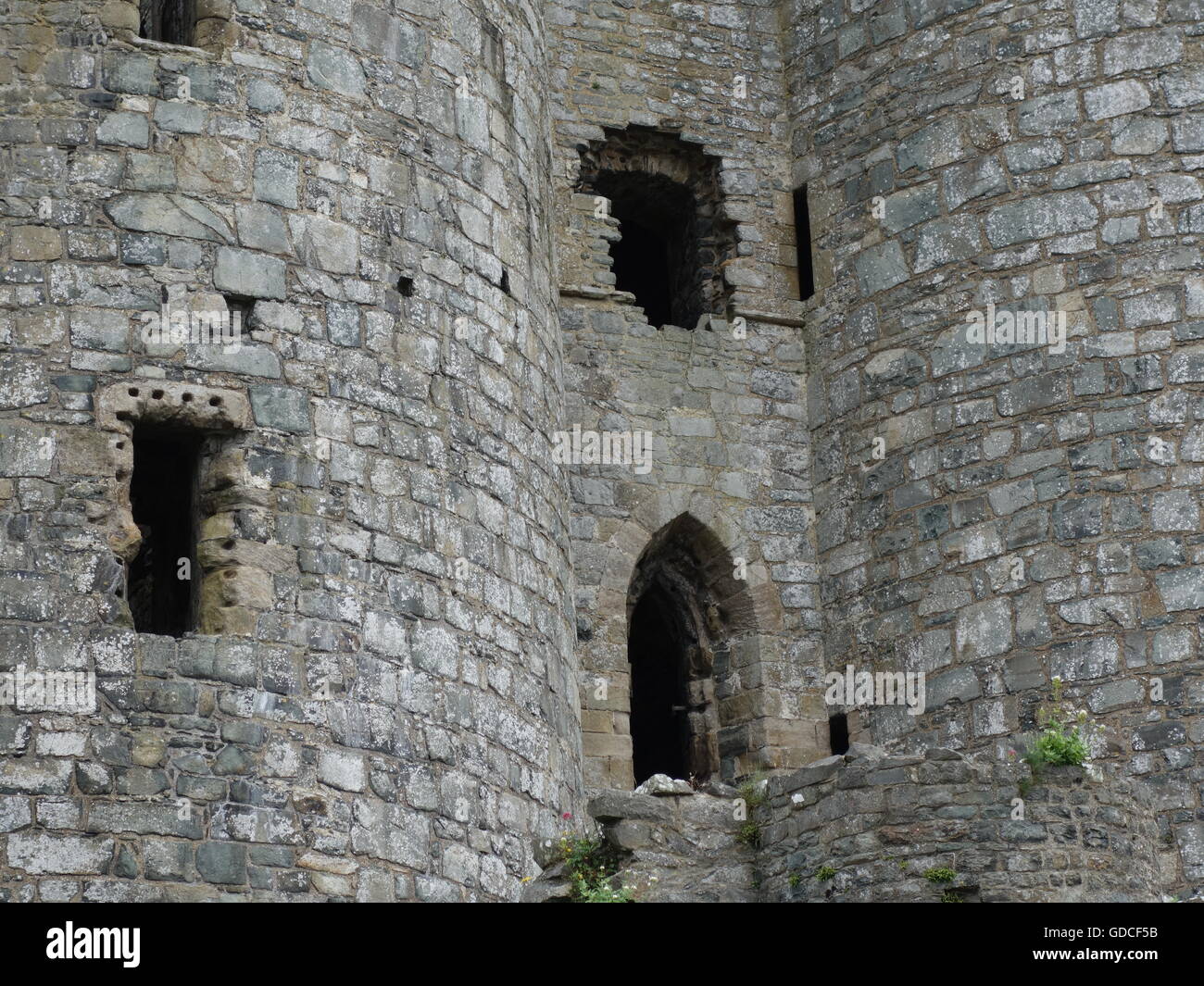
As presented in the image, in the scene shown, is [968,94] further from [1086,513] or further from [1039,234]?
[1086,513]

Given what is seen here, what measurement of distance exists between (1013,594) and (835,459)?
5.99 feet

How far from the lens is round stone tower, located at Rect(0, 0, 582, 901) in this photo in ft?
37.6

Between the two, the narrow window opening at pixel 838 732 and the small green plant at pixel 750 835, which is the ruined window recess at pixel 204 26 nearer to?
the small green plant at pixel 750 835

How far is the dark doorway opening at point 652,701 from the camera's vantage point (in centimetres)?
1725

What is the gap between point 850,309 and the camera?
16500 mm

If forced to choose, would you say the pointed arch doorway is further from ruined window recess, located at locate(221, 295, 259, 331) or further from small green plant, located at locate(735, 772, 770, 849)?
ruined window recess, located at locate(221, 295, 259, 331)

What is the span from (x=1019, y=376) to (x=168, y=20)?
5270 millimetres

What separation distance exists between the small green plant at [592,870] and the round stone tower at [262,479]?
638mm

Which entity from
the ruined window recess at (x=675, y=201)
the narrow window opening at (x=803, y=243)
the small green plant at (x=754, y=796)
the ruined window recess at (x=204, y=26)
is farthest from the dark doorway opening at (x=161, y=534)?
the narrow window opening at (x=803, y=243)

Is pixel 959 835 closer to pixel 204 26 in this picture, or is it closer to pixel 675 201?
pixel 204 26

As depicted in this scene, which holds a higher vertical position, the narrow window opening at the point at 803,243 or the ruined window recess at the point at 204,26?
the narrow window opening at the point at 803,243

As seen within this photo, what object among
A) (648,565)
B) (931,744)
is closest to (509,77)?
(648,565)

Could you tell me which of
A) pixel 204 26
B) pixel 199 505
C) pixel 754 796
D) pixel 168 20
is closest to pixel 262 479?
pixel 199 505

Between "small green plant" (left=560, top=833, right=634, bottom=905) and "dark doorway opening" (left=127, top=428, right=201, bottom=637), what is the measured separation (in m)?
2.12
